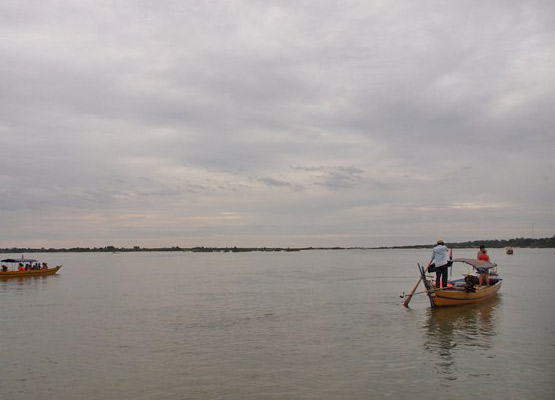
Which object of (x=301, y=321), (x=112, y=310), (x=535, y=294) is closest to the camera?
(x=301, y=321)

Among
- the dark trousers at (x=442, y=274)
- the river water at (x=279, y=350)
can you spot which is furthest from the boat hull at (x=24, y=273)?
the dark trousers at (x=442, y=274)

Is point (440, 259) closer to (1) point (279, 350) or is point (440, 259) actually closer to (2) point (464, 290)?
(2) point (464, 290)

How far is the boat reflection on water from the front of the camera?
538 inches

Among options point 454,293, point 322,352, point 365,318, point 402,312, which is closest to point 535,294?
point 454,293

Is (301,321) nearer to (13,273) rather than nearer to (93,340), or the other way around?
(93,340)

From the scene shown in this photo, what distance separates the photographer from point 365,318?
21891 millimetres

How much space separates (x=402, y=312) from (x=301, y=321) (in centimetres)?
552

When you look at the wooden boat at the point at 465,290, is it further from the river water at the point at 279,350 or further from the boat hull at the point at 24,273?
the boat hull at the point at 24,273

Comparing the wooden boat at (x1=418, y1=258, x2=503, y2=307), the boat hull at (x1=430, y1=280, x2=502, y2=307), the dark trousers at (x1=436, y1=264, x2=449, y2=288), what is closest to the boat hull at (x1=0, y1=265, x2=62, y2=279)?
the wooden boat at (x1=418, y1=258, x2=503, y2=307)

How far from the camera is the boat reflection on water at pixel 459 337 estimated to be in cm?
1366

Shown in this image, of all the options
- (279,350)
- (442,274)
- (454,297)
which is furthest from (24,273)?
(454,297)

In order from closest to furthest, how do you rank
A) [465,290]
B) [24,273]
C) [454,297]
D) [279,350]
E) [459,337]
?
[279,350], [459,337], [454,297], [465,290], [24,273]

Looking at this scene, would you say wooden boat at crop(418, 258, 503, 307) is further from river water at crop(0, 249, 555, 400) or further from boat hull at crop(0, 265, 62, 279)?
boat hull at crop(0, 265, 62, 279)

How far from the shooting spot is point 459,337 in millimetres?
17453
